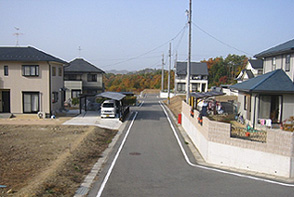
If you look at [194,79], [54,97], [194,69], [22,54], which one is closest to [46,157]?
[54,97]

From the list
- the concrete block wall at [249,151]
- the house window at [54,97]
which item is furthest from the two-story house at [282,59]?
the house window at [54,97]

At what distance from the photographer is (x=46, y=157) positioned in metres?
13.2

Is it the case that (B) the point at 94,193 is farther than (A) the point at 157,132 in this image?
No

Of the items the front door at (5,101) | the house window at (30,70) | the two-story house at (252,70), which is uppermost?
the two-story house at (252,70)

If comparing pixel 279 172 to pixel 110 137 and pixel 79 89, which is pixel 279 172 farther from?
pixel 79 89

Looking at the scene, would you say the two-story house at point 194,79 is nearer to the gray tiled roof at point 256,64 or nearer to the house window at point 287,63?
the gray tiled roof at point 256,64

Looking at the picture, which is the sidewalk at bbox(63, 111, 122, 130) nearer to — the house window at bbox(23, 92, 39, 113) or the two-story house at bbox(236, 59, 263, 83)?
the house window at bbox(23, 92, 39, 113)

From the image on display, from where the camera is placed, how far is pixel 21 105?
24.5m

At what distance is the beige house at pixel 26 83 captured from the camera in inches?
957

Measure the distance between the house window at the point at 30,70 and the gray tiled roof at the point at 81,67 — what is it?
15.7 m

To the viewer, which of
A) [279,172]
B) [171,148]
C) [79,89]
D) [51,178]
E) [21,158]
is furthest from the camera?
[79,89]

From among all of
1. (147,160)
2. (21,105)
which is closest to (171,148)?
(147,160)

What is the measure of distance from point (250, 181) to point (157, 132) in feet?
34.2

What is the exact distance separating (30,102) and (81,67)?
17121 millimetres
